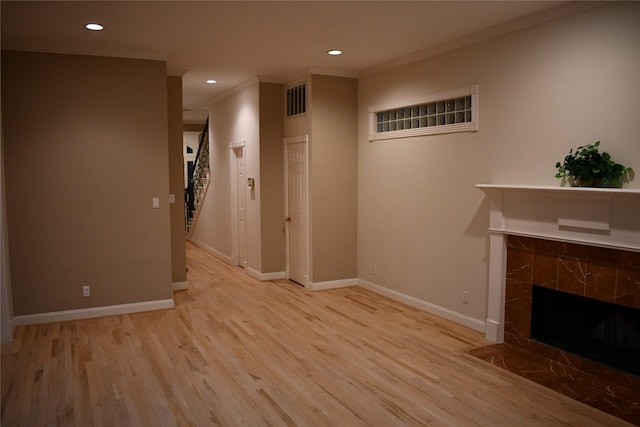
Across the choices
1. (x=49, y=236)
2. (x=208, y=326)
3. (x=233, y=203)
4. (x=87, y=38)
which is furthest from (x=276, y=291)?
(x=87, y=38)

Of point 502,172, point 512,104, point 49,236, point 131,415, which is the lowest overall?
point 131,415

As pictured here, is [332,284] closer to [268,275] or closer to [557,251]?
[268,275]

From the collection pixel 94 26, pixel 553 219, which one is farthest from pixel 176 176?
pixel 553 219

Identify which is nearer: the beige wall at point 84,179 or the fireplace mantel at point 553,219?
the fireplace mantel at point 553,219

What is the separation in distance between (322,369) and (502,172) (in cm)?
243

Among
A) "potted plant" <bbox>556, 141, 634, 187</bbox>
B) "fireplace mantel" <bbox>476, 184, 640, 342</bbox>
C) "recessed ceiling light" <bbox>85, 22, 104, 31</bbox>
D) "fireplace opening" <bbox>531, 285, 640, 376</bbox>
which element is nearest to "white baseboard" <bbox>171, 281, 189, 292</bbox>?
"recessed ceiling light" <bbox>85, 22, 104, 31</bbox>

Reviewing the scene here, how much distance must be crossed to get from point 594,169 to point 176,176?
16.4 ft

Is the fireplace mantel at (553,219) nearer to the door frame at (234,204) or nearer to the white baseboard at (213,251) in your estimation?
the door frame at (234,204)

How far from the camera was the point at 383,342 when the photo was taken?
458 centimetres

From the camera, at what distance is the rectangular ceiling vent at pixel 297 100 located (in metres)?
6.55

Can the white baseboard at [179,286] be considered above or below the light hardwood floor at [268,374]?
above

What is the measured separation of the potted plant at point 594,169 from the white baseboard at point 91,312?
14.6ft

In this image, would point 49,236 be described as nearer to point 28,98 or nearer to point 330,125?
point 28,98

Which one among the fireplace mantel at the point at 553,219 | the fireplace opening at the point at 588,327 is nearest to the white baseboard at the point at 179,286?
the fireplace mantel at the point at 553,219
